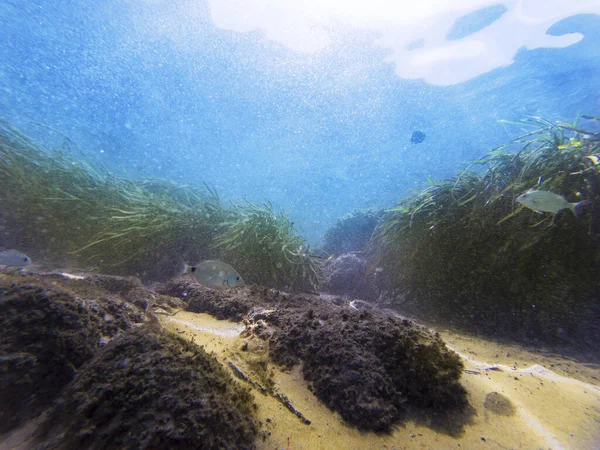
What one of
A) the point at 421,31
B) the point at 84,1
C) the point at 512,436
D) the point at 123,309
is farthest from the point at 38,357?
the point at 84,1

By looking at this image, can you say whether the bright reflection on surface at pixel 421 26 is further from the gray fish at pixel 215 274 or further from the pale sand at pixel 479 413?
the gray fish at pixel 215 274

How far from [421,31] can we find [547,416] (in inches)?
951

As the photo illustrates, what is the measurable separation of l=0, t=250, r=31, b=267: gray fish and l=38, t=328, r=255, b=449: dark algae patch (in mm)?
3336

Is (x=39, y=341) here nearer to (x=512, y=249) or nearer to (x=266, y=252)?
(x=266, y=252)

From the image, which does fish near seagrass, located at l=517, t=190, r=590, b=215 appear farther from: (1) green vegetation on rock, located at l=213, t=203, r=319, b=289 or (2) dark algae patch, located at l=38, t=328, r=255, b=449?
(2) dark algae patch, located at l=38, t=328, r=255, b=449

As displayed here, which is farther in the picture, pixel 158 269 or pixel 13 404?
pixel 158 269

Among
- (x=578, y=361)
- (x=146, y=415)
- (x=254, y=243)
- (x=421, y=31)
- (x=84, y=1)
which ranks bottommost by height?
(x=578, y=361)

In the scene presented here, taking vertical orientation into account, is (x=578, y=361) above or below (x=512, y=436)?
below

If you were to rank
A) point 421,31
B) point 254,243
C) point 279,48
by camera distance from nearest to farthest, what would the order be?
1. point 254,243
2. point 421,31
3. point 279,48

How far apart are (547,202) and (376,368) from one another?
2851 mm

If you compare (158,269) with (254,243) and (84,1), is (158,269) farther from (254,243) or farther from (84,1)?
(84,1)

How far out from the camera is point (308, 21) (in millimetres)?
22047

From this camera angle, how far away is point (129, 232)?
486cm

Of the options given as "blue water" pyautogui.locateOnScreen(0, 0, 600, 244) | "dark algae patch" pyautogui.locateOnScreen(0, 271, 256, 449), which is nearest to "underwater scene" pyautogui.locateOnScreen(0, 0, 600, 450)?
"dark algae patch" pyautogui.locateOnScreen(0, 271, 256, 449)
